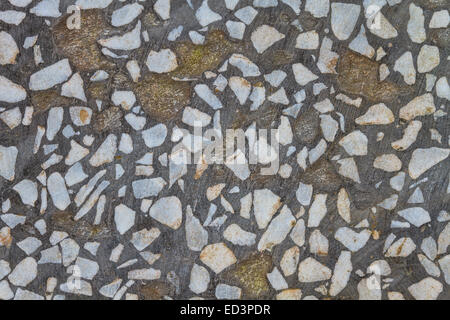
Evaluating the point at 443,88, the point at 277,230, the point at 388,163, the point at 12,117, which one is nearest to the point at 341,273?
the point at 277,230

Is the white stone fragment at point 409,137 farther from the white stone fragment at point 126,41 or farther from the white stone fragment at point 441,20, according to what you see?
the white stone fragment at point 126,41

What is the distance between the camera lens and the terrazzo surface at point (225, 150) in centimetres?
130

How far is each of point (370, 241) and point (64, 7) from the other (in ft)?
3.15

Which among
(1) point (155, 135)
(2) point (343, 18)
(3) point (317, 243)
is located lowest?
(3) point (317, 243)

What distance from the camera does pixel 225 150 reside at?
132 cm

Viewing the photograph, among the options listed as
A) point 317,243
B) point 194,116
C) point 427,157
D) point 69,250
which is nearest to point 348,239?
point 317,243

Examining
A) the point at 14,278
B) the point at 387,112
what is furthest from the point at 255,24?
the point at 14,278

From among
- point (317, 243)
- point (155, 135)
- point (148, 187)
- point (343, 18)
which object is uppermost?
point (343, 18)

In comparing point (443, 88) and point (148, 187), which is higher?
point (443, 88)

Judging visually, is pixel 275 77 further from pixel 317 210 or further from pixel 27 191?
pixel 27 191

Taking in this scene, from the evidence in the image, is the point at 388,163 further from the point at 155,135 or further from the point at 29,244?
the point at 29,244

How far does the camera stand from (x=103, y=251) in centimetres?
132

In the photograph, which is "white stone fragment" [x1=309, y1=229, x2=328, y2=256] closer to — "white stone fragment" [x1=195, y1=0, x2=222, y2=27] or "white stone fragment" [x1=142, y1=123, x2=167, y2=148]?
"white stone fragment" [x1=142, y1=123, x2=167, y2=148]

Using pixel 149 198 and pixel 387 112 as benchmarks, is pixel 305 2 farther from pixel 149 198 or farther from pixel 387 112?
pixel 149 198
